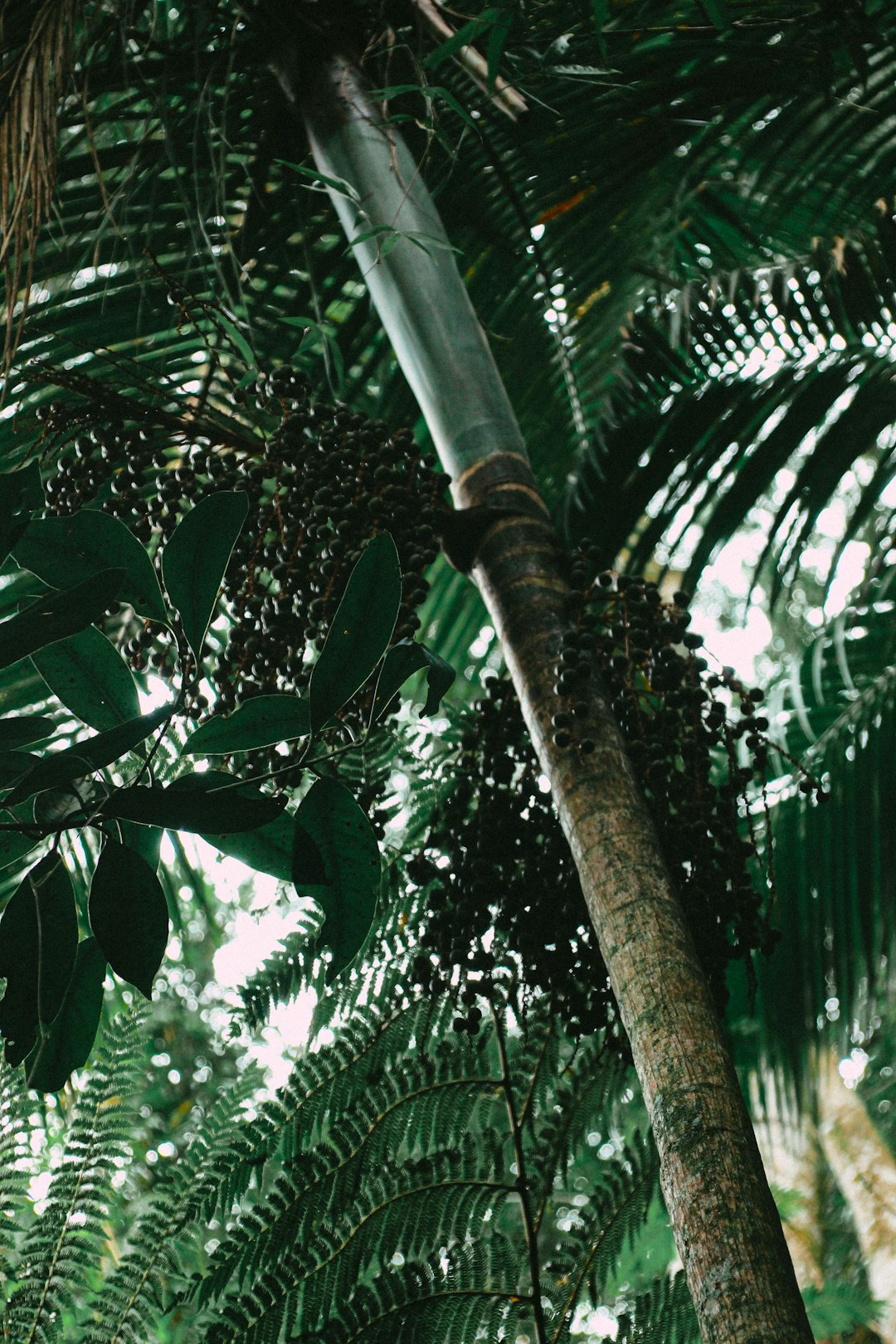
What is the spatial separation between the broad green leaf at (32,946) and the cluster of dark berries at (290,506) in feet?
1.79

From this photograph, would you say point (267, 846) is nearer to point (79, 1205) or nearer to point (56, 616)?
point (56, 616)

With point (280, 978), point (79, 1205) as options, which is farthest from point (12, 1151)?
point (280, 978)

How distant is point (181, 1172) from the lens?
162 centimetres

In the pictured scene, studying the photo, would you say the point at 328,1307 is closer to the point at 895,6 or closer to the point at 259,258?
the point at 259,258

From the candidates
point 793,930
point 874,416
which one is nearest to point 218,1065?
point 793,930

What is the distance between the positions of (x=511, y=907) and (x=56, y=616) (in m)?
0.73

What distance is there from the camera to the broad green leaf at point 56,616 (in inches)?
33.0

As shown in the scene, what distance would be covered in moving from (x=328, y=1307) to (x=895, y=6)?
2.07 meters

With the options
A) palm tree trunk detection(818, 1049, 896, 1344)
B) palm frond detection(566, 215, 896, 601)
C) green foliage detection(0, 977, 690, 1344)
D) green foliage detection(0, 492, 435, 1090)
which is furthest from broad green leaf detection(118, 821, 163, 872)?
palm tree trunk detection(818, 1049, 896, 1344)

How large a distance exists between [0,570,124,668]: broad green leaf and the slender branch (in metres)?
0.85

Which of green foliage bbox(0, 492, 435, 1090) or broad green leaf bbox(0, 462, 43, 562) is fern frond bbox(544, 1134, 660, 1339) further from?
broad green leaf bbox(0, 462, 43, 562)

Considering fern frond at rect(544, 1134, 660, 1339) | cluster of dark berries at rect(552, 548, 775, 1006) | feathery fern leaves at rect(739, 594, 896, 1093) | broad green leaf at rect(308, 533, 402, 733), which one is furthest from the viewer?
feathery fern leaves at rect(739, 594, 896, 1093)

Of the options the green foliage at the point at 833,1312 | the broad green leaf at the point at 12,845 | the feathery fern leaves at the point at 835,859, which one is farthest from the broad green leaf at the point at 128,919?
the green foliage at the point at 833,1312

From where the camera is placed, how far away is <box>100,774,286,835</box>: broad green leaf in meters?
0.78
